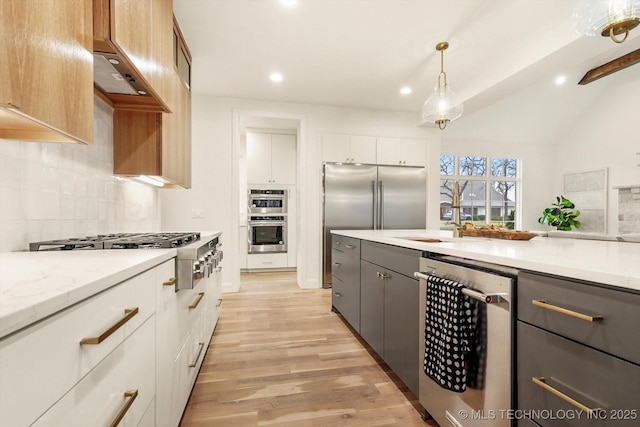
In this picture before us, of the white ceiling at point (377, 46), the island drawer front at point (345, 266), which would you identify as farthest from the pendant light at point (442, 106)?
the island drawer front at point (345, 266)

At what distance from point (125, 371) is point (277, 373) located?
4.31ft

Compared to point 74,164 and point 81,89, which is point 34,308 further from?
point 74,164

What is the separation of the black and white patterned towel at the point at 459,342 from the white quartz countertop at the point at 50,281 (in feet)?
3.85

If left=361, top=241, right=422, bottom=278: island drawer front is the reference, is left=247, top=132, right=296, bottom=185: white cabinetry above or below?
above

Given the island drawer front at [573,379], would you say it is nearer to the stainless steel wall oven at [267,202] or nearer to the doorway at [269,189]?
the doorway at [269,189]

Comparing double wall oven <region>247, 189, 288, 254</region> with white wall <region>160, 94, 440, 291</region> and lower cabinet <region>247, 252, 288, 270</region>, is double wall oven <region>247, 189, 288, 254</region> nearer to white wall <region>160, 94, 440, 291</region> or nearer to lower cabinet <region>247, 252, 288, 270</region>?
lower cabinet <region>247, 252, 288, 270</region>

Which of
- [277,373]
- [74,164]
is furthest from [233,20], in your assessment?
[277,373]

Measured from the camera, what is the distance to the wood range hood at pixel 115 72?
113cm

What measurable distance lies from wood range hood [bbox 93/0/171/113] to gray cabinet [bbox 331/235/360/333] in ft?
5.99

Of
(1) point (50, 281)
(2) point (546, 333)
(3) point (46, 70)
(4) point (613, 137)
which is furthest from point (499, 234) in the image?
(4) point (613, 137)

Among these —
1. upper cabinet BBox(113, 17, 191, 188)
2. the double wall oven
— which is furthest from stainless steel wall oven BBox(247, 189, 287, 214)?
upper cabinet BBox(113, 17, 191, 188)

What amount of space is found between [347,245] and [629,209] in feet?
20.0

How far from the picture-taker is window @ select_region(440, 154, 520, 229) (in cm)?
657

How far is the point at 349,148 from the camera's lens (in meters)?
4.37
